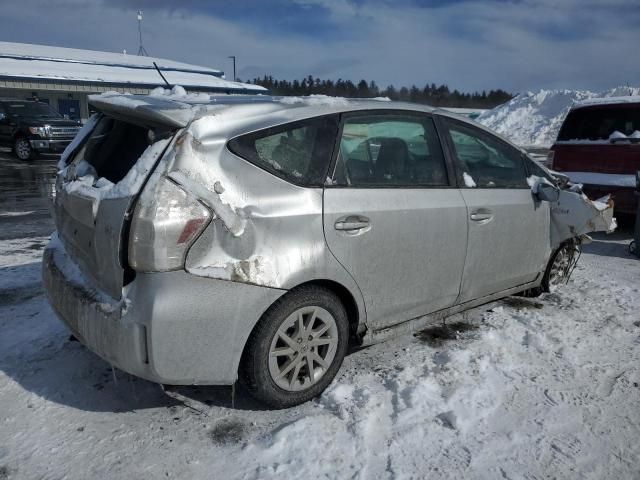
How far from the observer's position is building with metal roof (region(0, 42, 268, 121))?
25.0 metres

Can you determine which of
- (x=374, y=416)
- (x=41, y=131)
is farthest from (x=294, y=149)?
(x=41, y=131)

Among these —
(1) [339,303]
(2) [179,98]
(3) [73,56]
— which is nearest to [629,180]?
(1) [339,303]

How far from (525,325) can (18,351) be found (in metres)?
3.53

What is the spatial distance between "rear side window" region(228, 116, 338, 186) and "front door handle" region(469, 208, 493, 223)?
1.16 meters

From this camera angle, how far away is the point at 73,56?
33.7m

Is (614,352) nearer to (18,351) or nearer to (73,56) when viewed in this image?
(18,351)

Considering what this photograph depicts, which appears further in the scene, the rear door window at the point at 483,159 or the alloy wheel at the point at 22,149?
the alloy wheel at the point at 22,149

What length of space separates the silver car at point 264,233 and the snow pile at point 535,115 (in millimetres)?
27155

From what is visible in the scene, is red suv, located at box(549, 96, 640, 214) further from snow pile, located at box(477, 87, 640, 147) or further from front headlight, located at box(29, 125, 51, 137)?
snow pile, located at box(477, 87, 640, 147)

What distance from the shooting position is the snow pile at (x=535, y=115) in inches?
1143

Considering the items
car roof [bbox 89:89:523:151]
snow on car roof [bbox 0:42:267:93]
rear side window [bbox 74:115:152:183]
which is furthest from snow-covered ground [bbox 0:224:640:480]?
snow on car roof [bbox 0:42:267:93]

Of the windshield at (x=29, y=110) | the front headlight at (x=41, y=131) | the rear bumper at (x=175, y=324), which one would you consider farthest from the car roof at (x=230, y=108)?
the windshield at (x=29, y=110)

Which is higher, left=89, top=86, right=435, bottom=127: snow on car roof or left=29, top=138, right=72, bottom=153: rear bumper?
left=89, top=86, right=435, bottom=127: snow on car roof

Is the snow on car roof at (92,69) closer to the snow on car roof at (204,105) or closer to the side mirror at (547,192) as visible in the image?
the snow on car roof at (204,105)
